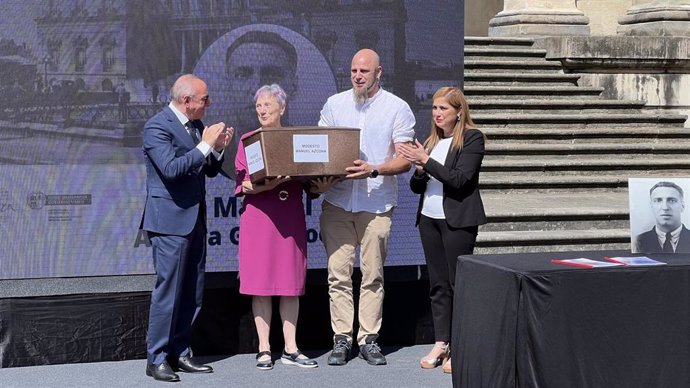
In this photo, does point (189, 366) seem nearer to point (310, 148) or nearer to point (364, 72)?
point (310, 148)

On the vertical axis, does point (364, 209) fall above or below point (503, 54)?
below

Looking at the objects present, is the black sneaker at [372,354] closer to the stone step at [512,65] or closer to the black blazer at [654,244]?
the black blazer at [654,244]

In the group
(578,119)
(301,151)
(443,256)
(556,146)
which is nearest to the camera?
(301,151)

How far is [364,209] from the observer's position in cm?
748

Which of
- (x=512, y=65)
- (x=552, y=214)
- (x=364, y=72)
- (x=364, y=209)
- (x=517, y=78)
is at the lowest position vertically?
(x=552, y=214)

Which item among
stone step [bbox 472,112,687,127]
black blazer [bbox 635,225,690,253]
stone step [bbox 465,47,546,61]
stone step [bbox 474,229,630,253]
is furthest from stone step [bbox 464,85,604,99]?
black blazer [bbox 635,225,690,253]

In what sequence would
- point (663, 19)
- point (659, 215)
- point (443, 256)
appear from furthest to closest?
point (663, 19)
point (443, 256)
point (659, 215)

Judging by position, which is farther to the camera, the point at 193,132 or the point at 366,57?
the point at 366,57

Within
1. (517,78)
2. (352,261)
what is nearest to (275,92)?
(352,261)

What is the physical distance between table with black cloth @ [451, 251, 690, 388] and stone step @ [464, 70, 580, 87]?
693 centimetres

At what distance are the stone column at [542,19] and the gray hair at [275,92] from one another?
24.5 feet

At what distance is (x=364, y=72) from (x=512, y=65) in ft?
19.5

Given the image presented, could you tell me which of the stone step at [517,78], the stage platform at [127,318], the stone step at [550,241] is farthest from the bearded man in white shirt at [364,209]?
the stone step at [517,78]

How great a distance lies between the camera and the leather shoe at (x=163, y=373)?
23.2ft
